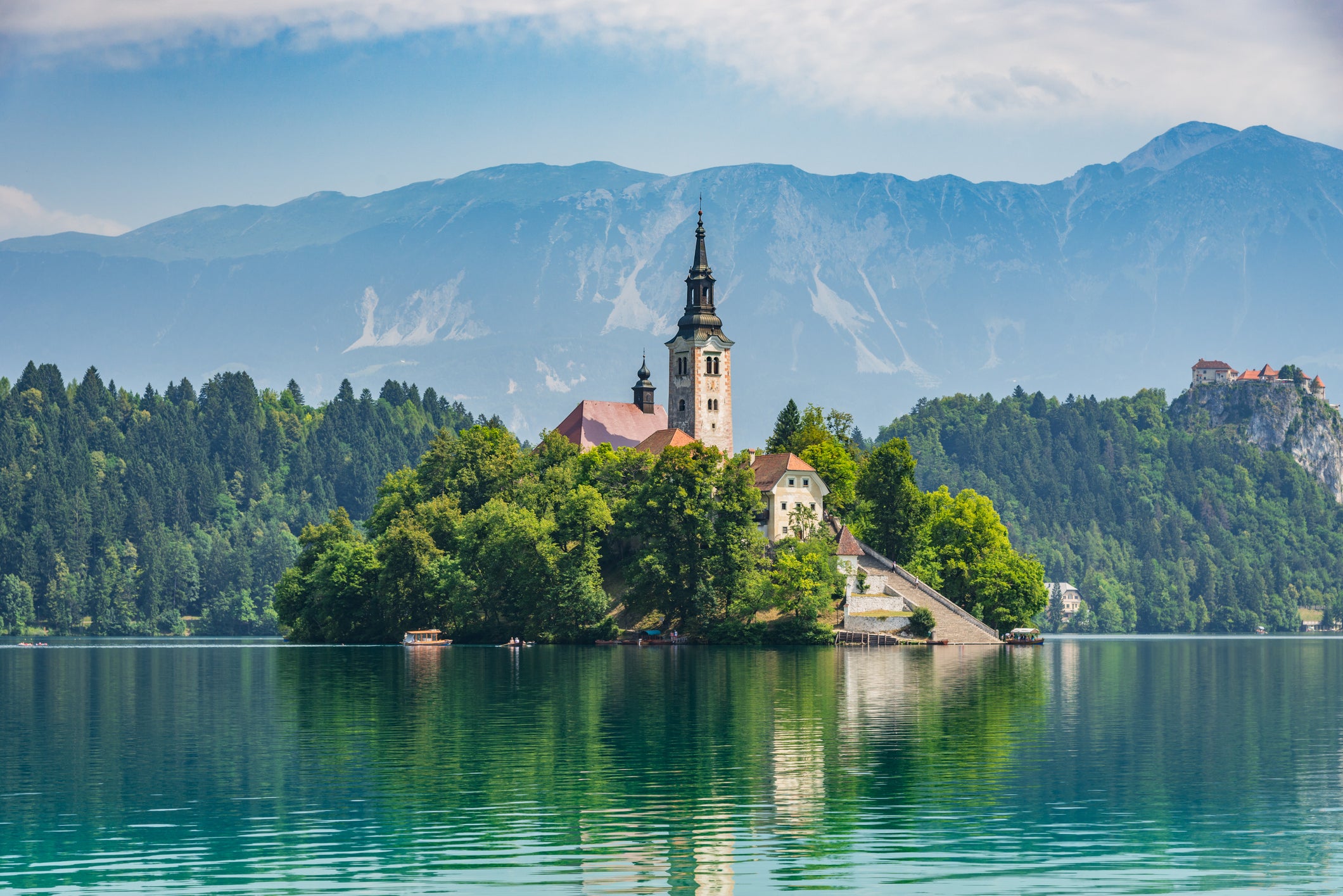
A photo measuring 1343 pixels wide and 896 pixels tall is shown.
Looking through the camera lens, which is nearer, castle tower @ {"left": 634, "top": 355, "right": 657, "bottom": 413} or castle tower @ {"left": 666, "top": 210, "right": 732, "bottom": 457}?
castle tower @ {"left": 666, "top": 210, "right": 732, "bottom": 457}

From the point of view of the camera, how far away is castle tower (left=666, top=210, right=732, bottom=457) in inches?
5915

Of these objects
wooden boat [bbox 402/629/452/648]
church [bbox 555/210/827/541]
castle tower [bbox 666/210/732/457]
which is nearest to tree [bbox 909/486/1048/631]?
church [bbox 555/210/827/541]

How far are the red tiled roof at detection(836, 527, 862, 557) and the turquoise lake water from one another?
55346mm

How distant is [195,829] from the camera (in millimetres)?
31609

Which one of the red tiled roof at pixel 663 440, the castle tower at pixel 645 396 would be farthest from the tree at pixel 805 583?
the castle tower at pixel 645 396

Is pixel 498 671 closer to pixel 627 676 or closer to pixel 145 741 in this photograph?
pixel 627 676

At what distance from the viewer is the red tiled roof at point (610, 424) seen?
156750mm

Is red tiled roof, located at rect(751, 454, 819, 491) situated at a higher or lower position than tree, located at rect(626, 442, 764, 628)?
higher

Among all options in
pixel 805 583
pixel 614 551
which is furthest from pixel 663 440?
pixel 805 583

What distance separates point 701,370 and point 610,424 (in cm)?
1363

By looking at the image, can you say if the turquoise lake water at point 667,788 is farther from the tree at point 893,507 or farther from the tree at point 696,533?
the tree at point 893,507

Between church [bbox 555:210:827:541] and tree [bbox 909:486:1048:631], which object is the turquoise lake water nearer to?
tree [bbox 909:486:1048:631]

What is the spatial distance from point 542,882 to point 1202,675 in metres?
71.5

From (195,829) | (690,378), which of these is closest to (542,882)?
(195,829)
